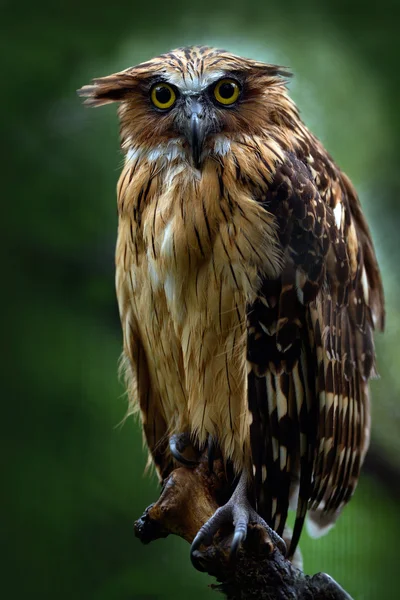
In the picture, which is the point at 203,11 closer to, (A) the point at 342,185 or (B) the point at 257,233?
(A) the point at 342,185

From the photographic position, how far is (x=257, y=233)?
45.7 inches

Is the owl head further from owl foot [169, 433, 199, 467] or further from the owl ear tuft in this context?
owl foot [169, 433, 199, 467]

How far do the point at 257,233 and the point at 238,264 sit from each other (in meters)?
0.06

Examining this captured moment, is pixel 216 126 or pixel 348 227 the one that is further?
pixel 348 227

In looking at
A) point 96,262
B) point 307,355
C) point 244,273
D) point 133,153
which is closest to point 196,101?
point 133,153

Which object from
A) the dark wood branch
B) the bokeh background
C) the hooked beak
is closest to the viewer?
the dark wood branch

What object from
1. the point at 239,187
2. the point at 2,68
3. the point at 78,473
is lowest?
the point at 78,473

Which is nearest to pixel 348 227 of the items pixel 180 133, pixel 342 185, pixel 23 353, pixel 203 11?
pixel 342 185

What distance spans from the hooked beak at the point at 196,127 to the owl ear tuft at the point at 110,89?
0.16 meters

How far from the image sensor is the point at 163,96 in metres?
1.21

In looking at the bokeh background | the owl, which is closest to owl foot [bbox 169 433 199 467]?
the owl

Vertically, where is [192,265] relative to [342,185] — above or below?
below

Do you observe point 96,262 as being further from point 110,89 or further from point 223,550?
point 223,550

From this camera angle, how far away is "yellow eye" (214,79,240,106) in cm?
118
